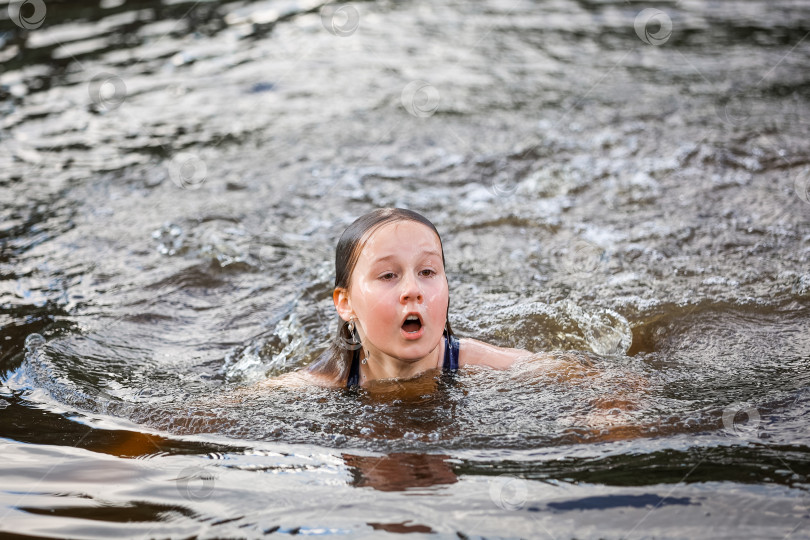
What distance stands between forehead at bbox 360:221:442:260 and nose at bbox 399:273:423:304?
0.14 metres

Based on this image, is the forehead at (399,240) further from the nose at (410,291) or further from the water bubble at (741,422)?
the water bubble at (741,422)

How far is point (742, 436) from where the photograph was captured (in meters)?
3.13

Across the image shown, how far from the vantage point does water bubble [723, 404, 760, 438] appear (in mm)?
3164

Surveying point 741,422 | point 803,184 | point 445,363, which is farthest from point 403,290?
point 803,184

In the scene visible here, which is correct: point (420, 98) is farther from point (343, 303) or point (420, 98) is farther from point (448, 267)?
point (343, 303)

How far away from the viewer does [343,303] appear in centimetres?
381

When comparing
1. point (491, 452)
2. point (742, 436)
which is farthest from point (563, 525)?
point (742, 436)

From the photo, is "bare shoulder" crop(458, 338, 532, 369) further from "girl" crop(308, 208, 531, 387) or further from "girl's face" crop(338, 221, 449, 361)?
Result: "girl's face" crop(338, 221, 449, 361)

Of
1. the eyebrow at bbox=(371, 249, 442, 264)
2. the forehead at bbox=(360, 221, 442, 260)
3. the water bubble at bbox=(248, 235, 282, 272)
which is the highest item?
the forehead at bbox=(360, 221, 442, 260)

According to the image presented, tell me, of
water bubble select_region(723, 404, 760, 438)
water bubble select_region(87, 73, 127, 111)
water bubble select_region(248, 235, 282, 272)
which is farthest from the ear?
water bubble select_region(87, 73, 127, 111)

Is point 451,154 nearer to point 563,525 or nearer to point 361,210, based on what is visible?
point 361,210

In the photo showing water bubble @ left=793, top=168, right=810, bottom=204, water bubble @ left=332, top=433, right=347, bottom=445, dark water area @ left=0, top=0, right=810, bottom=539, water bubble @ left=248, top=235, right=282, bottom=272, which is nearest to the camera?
dark water area @ left=0, top=0, right=810, bottom=539

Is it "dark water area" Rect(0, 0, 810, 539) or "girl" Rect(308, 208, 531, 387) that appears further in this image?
"girl" Rect(308, 208, 531, 387)

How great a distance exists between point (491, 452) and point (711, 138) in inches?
193
